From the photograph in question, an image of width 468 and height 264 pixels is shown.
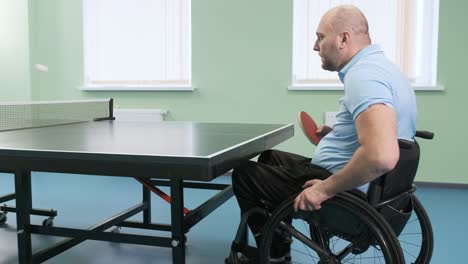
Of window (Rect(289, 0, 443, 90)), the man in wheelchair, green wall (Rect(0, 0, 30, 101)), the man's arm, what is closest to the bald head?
the man in wheelchair

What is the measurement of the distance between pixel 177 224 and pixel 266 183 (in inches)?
13.3

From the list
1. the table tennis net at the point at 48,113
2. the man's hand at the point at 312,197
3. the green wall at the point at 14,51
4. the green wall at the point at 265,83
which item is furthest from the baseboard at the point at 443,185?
the green wall at the point at 14,51

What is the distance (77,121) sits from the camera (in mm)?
2836

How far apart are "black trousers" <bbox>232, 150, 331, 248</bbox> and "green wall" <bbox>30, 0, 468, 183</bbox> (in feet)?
8.86

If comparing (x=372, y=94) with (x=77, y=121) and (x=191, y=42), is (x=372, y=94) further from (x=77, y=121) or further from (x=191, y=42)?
(x=191, y=42)

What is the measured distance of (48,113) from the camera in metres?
2.68

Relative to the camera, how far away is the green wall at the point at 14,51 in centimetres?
499

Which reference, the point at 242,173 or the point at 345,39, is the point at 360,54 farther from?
the point at 242,173

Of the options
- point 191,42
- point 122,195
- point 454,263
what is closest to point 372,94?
point 454,263

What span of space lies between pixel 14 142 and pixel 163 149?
58cm

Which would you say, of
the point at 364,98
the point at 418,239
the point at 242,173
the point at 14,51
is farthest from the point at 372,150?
the point at 14,51

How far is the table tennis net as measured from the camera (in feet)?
7.83

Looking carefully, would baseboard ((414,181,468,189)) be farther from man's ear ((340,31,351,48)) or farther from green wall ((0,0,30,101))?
green wall ((0,0,30,101))

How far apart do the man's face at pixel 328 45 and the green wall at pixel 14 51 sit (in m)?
4.15
